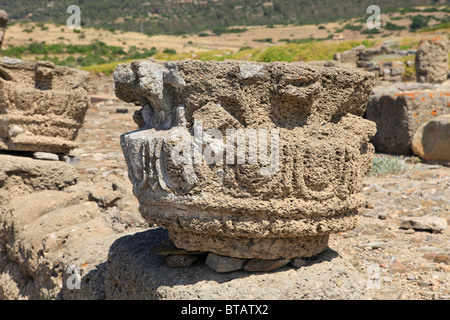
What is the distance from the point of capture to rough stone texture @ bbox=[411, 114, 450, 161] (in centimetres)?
738

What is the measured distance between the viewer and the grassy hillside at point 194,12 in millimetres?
55875

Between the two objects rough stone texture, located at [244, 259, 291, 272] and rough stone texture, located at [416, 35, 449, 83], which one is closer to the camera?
rough stone texture, located at [244, 259, 291, 272]

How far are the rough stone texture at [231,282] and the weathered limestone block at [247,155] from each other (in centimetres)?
13

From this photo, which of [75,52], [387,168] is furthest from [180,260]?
[75,52]

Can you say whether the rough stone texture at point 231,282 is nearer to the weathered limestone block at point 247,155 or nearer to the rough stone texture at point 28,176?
the weathered limestone block at point 247,155

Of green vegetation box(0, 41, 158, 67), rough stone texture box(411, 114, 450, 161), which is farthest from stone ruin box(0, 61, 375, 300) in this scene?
green vegetation box(0, 41, 158, 67)

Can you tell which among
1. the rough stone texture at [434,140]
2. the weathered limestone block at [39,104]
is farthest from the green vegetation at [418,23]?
the weathered limestone block at [39,104]

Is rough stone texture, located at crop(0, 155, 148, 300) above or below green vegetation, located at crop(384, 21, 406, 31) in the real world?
below

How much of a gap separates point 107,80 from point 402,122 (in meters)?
11.4

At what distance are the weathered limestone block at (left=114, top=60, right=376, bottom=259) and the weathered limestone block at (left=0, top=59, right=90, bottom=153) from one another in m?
2.66

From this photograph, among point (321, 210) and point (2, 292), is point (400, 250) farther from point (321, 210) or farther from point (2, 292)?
point (2, 292)

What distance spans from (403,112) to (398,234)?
4.38 metres

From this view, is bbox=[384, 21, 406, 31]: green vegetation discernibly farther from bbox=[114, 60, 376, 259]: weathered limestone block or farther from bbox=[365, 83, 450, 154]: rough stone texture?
bbox=[114, 60, 376, 259]: weathered limestone block

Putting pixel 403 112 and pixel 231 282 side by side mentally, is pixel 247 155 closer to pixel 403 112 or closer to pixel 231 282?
pixel 231 282
